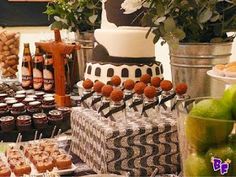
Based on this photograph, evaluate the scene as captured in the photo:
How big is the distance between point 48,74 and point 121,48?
0.62 meters

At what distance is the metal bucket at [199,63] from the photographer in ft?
4.07

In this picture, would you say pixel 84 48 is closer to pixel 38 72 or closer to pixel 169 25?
pixel 38 72

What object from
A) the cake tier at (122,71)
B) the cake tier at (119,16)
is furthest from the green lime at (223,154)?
the cake tier at (119,16)

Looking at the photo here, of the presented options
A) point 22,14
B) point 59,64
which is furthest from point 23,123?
point 22,14

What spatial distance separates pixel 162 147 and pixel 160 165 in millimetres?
48

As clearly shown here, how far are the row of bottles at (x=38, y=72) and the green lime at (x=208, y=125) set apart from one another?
1.49 meters

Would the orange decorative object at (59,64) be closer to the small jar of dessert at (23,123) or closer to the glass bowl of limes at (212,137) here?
the small jar of dessert at (23,123)

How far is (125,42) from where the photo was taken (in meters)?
1.56

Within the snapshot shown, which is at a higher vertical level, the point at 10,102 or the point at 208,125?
the point at 208,125

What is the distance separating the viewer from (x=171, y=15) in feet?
4.11

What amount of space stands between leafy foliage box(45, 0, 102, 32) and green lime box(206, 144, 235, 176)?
4.99 ft

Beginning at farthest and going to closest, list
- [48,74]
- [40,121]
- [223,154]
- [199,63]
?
[48,74], [40,121], [199,63], [223,154]

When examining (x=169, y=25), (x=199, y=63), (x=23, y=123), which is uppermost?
(x=169, y=25)

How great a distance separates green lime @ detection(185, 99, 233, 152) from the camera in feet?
1.98
